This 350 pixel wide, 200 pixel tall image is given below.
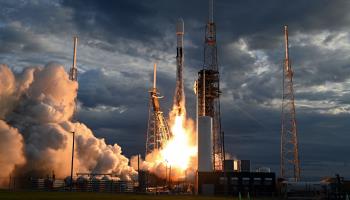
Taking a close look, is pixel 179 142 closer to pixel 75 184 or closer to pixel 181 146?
pixel 181 146

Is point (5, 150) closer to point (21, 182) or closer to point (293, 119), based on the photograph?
point (21, 182)

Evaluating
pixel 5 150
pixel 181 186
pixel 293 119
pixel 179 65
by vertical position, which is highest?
pixel 179 65

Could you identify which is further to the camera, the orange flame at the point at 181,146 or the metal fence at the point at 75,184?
the orange flame at the point at 181,146

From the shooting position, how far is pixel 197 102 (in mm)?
113938

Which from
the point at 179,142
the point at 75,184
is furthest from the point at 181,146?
the point at 75,184

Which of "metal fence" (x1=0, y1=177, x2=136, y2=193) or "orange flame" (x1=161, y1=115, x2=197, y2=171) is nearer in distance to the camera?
"metal fence" (x1=0, y1=177, x2=136, y2=193)

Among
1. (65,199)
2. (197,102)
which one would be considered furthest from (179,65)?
(65,199)

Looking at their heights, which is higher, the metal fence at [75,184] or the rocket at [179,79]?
the rocket at [179,79]

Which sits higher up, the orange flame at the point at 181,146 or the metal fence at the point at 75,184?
the orange flame at the point at 181,146

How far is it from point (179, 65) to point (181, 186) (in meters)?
32.9

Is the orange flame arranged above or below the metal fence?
above

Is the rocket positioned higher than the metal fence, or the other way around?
the rocket

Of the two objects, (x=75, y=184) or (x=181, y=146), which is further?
(x=181, y=146)

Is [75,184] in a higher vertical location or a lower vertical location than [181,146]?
lower
